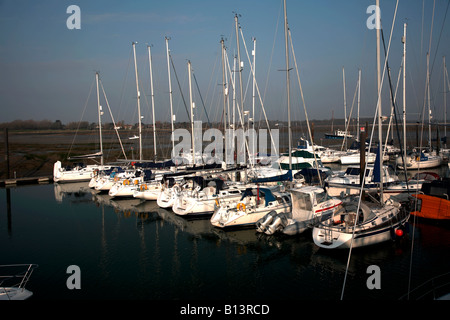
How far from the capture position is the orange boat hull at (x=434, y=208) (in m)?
20.9

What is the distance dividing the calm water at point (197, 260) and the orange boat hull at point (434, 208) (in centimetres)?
60

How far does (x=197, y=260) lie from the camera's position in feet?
58.2

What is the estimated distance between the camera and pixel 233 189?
84.0ft

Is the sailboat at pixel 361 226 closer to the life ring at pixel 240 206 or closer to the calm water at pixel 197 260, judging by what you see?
the calm water at pixel 197 260

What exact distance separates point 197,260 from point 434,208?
47.7 feet

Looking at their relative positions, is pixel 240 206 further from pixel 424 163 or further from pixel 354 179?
pixel 424 163

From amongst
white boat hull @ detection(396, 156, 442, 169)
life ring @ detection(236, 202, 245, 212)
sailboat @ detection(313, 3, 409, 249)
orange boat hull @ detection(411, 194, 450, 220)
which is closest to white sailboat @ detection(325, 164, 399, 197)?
orange boat hull @ detection(411, 194, 450, 220)

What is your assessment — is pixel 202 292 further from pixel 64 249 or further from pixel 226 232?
pixel 64 249

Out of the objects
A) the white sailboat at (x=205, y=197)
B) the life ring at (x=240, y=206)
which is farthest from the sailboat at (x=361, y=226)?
the white sailboat at (x=205, y=197)

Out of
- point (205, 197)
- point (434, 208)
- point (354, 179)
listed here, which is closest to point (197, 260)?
point (205, 197)

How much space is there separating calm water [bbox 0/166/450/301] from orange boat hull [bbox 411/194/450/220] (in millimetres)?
602

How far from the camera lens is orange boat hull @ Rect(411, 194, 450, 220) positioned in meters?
20.9
